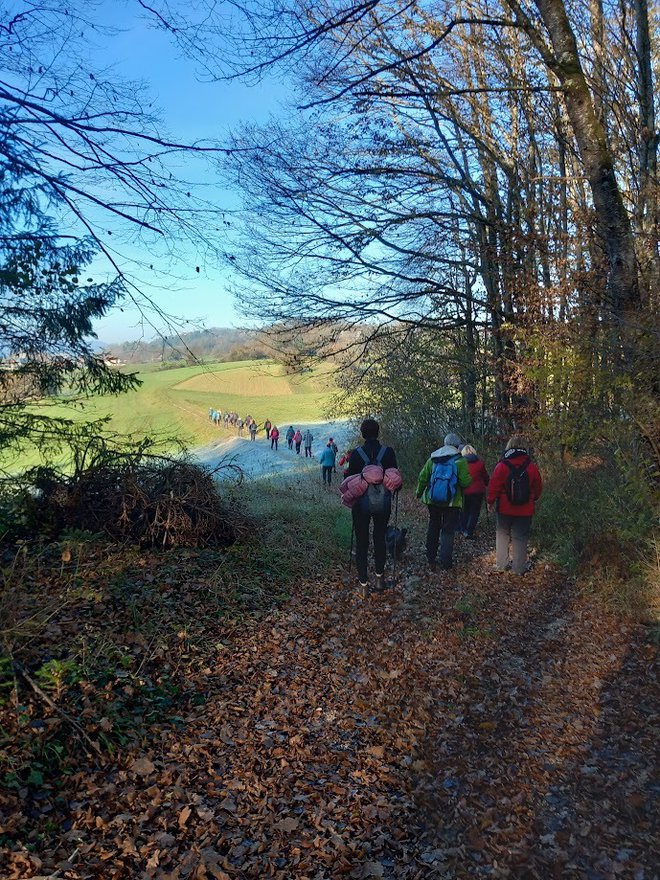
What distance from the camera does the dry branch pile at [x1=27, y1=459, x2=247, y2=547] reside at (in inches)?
273

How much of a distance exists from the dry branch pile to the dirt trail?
175cm

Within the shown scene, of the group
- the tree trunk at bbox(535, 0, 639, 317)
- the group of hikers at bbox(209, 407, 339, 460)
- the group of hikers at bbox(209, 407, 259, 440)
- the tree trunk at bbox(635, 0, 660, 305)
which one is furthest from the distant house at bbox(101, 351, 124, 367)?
the group of hikers at bbox(209, 407, 259, 440)

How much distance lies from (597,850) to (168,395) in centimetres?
6465

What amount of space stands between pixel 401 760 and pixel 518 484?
13.4 feet

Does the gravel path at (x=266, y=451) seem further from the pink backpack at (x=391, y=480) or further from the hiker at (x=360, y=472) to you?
the pink backpack at (x=391, y=480)

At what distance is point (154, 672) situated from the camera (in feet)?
15.3

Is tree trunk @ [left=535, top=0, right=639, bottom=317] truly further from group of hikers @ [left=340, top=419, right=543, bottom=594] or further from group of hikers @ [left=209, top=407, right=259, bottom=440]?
group of hikers @ [left=209, top=407, right=259, bottom=440]

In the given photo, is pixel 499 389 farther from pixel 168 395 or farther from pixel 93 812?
pixel 168 395

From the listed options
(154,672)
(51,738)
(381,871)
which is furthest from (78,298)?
(381,871)

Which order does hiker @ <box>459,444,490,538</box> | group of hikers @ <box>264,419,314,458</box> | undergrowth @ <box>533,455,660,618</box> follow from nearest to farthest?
undergrowth @ <box>533,455,660,618</box>, hiker @ <box>459,444,490,538</box>, group of hikers @ <box>264,419,314,458</box>

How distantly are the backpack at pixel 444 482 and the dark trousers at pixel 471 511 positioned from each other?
2209mm

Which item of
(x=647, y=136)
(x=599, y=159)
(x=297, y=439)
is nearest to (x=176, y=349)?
(x=599, y=159)

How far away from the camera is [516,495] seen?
7258 millimetres

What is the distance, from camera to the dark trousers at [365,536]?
6.84 m
